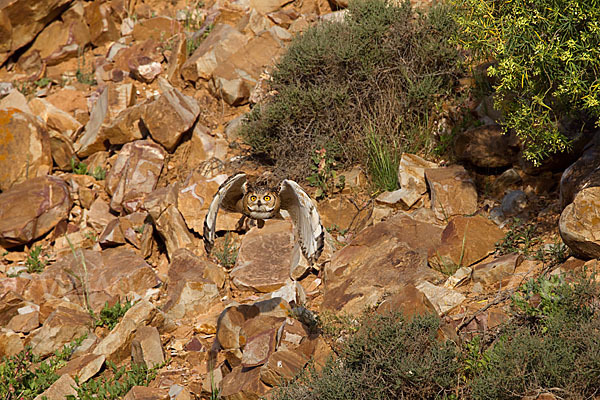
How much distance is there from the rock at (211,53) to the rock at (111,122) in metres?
1.09

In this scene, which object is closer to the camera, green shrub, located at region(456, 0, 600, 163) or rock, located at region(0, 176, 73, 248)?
green shrub, located at region(456, 0, 600, 163)

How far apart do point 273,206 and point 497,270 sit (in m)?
2.33

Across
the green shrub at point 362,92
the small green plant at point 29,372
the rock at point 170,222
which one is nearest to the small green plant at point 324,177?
the green shrub at point 362,92

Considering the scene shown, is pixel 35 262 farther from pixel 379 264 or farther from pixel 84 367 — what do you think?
pixel 379 264

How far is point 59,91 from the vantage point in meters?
11.6

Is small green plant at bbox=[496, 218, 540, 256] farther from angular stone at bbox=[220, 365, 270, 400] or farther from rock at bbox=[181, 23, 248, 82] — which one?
rock at bbox=[181, 23, 248, 82]

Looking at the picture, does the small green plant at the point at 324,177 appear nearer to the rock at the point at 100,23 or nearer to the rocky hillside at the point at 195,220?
the rocky hillside at the point at 195,220

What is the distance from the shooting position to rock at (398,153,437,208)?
777 centimetres

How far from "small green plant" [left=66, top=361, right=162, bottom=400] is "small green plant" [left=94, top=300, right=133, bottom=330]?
954mm

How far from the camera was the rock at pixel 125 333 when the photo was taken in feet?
22.9

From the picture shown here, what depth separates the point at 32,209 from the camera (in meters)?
9.64

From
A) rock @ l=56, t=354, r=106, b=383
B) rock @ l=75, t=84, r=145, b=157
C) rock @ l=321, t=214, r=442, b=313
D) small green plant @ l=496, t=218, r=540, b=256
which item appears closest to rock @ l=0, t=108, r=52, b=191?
rock @ l=75, t=84, r=145, b=157

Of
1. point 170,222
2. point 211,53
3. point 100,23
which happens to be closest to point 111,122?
point 211,53

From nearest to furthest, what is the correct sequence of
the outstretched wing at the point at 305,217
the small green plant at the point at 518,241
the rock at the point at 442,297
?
the outstretched wing at the point at 305,217, the rock at the point at 442,297, the small green plant at the point at 518,241
